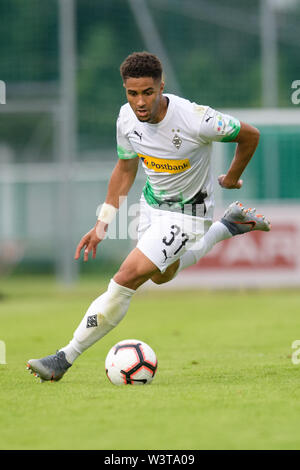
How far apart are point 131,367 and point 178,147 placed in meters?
1.57

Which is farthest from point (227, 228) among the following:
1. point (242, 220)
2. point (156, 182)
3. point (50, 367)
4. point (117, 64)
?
point (117, 64)

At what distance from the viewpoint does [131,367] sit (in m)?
5.81

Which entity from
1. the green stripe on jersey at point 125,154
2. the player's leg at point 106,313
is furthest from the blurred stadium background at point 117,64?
the player's leg at point 106,313

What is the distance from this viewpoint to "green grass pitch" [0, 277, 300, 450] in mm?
4184

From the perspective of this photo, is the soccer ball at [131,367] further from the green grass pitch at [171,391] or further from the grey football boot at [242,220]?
the grey football boot at [242,220]

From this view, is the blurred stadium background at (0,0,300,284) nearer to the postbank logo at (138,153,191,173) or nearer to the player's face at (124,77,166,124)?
the postbank logo at (138,153,191,173)

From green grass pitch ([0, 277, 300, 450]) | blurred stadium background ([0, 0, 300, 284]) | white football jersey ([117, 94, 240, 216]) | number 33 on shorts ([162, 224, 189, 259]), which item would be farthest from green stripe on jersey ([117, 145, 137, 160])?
blurred stadium background ([0, 0, 300, 284])

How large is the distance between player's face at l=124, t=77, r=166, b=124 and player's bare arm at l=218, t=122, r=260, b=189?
0.66 metres

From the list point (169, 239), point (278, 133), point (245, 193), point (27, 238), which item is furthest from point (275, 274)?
point (169, 239)

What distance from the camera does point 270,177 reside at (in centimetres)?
1708

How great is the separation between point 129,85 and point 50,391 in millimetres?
2040

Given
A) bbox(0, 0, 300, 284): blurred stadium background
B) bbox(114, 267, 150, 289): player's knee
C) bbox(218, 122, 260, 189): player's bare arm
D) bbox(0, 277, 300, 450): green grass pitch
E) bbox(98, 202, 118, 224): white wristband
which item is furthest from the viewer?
bbox(0, 0, 300, 284): blurred stadium background

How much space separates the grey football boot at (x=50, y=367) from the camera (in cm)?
590
